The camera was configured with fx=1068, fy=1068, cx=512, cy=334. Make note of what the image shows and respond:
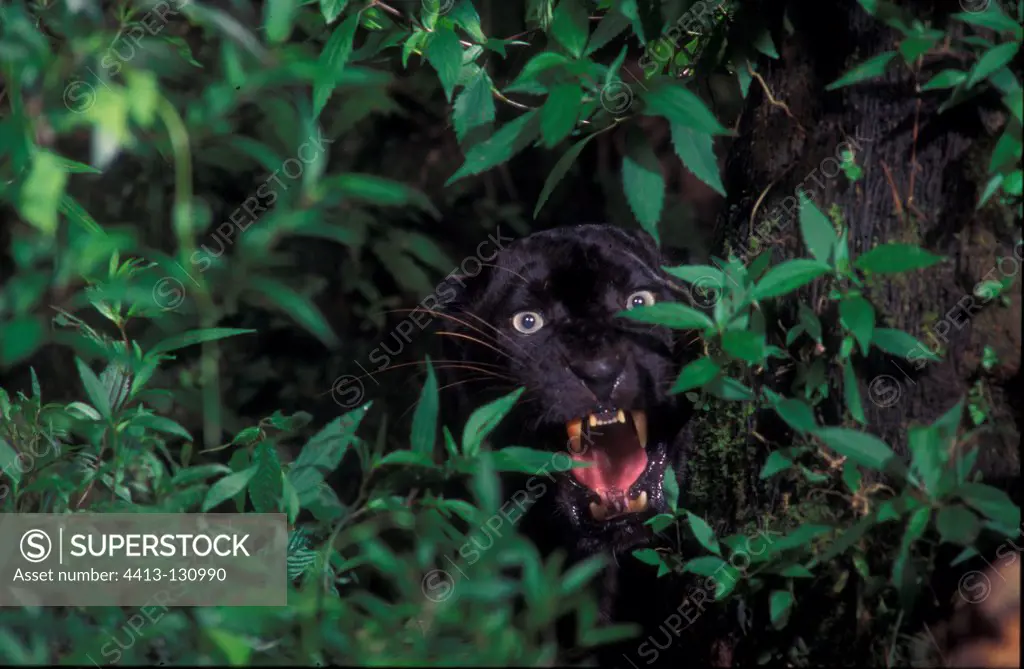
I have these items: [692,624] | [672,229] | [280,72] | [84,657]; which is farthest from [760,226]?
[672,229]

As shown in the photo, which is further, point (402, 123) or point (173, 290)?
point (402, 123)

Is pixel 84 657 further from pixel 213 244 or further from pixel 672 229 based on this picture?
pixel 672 229

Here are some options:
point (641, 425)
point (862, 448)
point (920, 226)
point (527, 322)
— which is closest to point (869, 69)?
point (920, 226)

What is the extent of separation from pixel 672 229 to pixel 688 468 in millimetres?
2130

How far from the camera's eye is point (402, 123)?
14.3 ft

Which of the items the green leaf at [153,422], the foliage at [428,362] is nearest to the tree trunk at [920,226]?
the foliage at [428,362]

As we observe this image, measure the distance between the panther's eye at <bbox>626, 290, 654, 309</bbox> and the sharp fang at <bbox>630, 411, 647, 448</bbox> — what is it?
11.3 inches

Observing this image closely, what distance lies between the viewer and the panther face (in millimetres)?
2467

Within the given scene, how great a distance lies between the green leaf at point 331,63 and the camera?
186 cm

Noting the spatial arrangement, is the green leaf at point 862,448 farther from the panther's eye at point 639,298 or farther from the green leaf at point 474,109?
the panther's eye at point 639,298

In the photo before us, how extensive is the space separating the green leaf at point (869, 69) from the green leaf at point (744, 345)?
474 mm

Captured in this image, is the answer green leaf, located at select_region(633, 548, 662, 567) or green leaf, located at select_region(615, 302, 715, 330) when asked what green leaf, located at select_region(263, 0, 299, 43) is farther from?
green leaf, located at select_region(633, 548, 662, 567)

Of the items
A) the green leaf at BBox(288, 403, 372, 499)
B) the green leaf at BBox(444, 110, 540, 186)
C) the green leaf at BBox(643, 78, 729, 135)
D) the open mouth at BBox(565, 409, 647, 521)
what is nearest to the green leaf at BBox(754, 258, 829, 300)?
the green leaf at BBox(643, 78, 729, 135)

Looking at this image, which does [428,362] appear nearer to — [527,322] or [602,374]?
[602,374]
